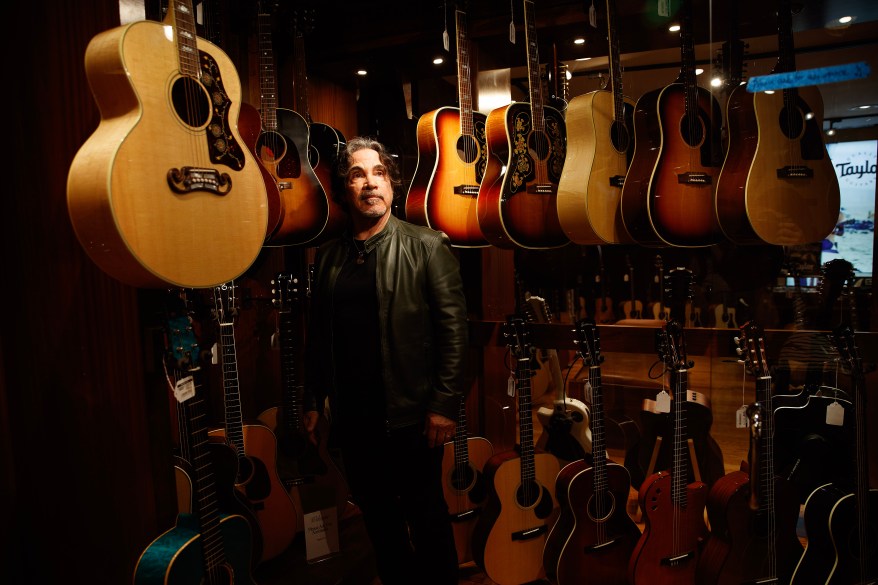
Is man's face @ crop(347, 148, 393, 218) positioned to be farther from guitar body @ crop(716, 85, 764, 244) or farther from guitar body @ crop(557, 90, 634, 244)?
guitar body @ crop(716, 85, 764, 244)

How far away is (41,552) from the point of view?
1.53 meters

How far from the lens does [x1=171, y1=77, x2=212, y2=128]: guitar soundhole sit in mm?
1364

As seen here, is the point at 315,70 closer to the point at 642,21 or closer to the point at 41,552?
the point at 642,21

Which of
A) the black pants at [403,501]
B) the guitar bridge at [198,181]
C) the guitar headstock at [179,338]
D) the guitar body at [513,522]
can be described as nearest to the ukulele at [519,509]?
the guitar body at [513,522]

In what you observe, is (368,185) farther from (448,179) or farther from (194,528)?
(194,528)

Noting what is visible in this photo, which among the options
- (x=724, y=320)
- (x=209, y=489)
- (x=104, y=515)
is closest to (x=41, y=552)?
(x=104, y=515)

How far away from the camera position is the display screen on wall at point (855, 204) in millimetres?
2150

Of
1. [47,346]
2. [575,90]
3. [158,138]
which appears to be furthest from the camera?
[575,90]

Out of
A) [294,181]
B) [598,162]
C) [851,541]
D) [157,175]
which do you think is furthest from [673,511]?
[157,175]

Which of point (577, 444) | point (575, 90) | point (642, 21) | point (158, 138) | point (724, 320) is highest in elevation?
point (642, 21)

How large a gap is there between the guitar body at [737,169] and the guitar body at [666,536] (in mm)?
990

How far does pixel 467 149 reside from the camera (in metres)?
2.60

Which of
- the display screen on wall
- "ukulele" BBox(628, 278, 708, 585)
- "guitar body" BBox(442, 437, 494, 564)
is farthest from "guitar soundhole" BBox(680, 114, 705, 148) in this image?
"guitar body" BBox(442, 437, 494, 564)

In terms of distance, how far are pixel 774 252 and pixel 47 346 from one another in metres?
2.58
